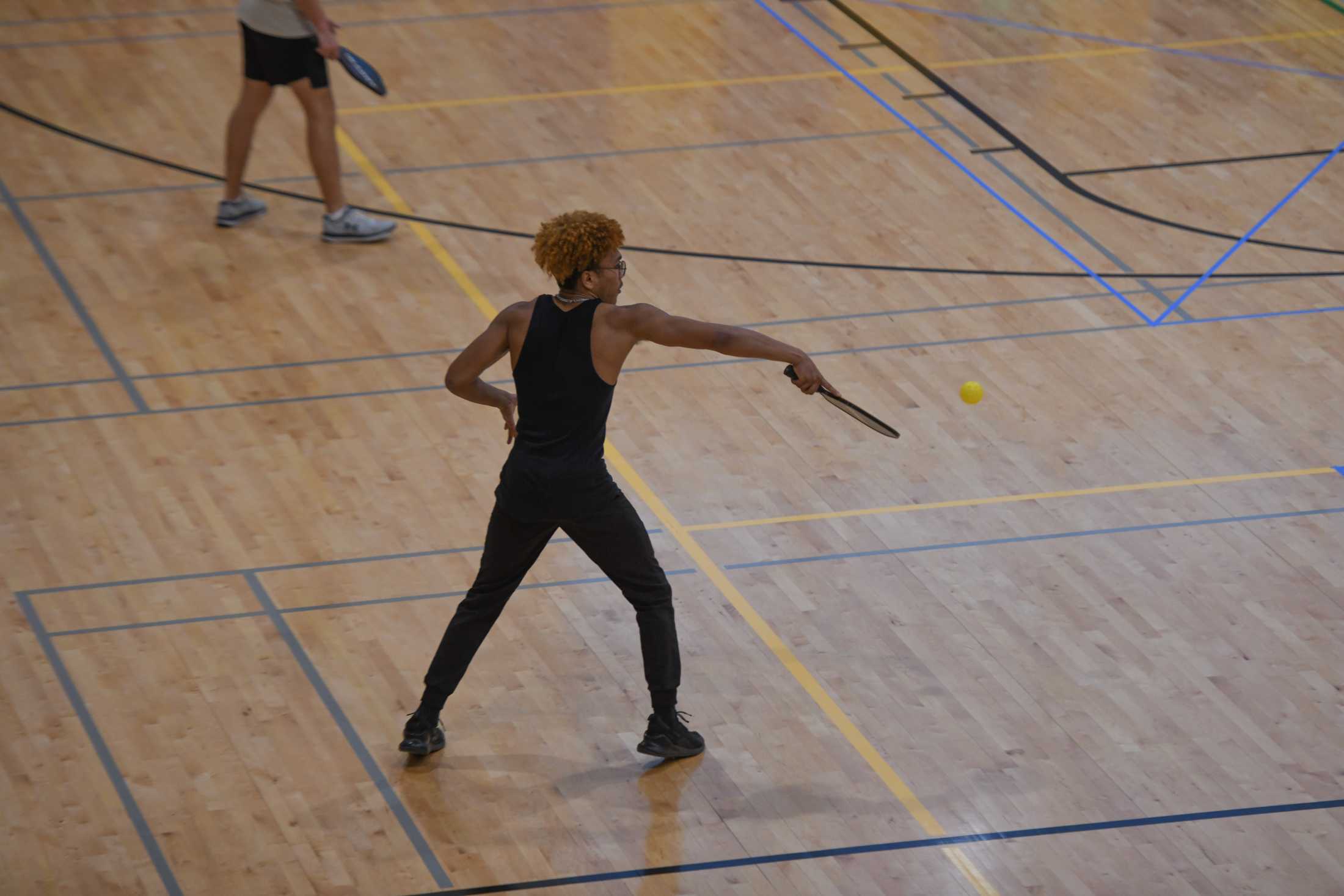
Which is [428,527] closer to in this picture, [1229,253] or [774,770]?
[774,770]

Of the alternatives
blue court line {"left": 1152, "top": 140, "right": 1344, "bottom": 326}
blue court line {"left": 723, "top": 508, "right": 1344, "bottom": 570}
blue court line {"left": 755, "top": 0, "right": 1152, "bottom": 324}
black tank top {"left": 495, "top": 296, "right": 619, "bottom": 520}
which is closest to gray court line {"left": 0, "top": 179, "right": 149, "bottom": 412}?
blue court line {"left": 723, "top": 508, "right": 1344, "bottom": 570}

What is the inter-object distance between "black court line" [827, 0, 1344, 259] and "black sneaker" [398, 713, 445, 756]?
514 cm

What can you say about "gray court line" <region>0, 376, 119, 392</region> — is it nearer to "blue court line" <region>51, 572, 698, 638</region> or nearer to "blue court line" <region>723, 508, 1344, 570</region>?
"blue court line" <region>51, 572, 698, 638</region>

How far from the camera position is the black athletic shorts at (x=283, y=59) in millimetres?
8930

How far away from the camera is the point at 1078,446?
768cm

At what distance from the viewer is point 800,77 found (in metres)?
11.2

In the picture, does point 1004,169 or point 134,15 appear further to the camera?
point 134,15

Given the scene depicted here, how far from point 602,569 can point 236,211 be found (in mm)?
4296

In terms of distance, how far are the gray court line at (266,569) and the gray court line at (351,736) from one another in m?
0.07

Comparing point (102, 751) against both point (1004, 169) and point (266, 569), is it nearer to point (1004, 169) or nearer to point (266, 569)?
point (266, 569)

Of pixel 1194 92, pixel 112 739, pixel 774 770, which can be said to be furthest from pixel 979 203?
pixel 112 739

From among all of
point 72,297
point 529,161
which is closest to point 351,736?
point 72,297

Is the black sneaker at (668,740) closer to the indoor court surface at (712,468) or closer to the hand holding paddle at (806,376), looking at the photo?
the indoor court surface at (712,468)

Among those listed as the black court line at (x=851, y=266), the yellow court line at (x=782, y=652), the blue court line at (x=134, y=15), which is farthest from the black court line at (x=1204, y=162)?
the blue court line at (x=134, y=15)
